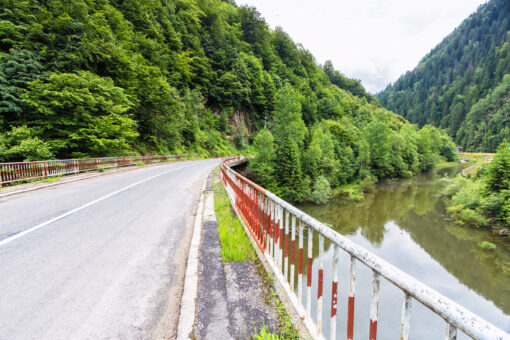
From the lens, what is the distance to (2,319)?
2.41 metres

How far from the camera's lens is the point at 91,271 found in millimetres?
3344

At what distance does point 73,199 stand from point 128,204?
209 centimetres

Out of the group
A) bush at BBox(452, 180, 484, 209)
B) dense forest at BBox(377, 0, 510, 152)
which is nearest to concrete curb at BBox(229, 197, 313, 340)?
bush at BBox(452, 180, 484, 209)

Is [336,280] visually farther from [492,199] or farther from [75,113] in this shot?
[492,199]

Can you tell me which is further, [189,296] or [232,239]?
[232,239]

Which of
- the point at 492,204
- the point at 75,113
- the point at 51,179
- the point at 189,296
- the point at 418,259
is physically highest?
the point at 75,113

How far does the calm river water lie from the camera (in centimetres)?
1142

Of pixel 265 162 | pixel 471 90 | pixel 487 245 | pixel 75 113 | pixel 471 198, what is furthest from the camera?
pixel 471 90

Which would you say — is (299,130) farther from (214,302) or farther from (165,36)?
(214,302)

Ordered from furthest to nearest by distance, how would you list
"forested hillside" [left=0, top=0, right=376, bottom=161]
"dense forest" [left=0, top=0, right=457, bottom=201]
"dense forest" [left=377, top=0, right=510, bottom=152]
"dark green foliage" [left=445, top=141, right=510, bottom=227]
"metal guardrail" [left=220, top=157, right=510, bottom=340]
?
"dense forest" [left=377, top=0, right=510, bottom=152]
"dark green foliage" [left=445, top=141, right=510, bottom=227]
"dense forest" [left=0, top=0, right=457, bottom=201]
"forested hillside" [left=0, top=0, right=376, bottom=161]
"metal guardrail" [left=220, top=157, right=510, bottom=340]

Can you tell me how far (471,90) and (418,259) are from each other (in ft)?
551

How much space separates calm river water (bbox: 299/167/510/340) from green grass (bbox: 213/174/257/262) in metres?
8.14

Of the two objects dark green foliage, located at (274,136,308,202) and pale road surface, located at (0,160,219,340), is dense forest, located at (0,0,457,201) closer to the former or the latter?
dark green foliage, located at (274,136,308,202)

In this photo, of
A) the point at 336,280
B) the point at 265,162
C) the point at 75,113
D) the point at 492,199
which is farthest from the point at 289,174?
the point at 336,280
